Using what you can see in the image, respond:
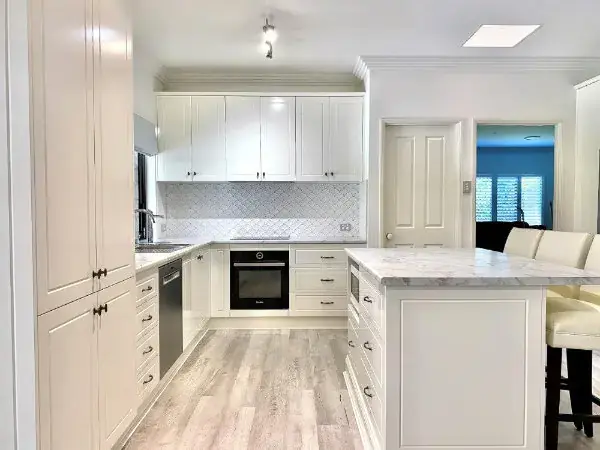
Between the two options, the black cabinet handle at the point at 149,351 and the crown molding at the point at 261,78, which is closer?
the black cabinet handle at the point at 149,351

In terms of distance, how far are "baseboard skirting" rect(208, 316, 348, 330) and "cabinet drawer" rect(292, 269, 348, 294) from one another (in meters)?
0.30

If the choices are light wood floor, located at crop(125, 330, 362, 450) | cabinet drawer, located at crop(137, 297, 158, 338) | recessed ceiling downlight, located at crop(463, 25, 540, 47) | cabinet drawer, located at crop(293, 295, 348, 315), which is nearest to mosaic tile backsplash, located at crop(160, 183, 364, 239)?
cabinet drawer, located at crop(293, 295, 348, 315)

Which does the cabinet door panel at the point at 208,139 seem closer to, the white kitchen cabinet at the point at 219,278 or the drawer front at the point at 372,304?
the white kitchen cabinet at the point at 219,278

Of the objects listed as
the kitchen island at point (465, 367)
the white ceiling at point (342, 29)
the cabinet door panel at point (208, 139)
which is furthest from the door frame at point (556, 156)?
the kitchen island at point (465, 367)

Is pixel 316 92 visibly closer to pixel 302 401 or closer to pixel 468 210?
pixel 468 210

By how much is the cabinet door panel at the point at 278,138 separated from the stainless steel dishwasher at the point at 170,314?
1743 mm

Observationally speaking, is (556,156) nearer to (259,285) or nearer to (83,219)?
(259,285)

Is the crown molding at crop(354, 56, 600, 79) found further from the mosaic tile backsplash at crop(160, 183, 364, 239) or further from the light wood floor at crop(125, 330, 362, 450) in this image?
the light wood floor at crop(125, 330, 362, 450)

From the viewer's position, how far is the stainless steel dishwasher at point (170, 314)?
2961 mm

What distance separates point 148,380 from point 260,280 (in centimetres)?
205

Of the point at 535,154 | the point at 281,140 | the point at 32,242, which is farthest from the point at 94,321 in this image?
the point at 535,154

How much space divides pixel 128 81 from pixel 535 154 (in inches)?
388

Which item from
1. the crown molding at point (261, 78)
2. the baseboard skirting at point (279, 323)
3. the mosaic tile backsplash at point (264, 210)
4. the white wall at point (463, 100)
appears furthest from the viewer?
the mosaic tile backsplash at point (264, 210)

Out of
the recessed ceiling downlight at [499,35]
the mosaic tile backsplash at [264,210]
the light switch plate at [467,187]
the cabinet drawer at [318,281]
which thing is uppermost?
the recessed ceiling downlight at [499,35]
